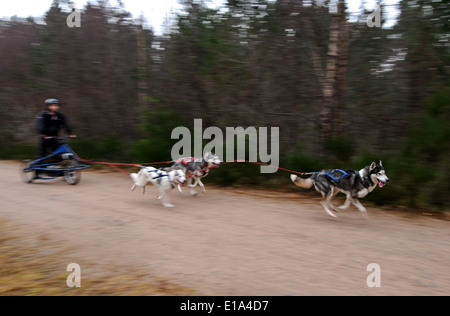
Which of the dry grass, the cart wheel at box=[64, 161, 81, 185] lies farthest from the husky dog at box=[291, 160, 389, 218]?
the cart wheel at box=[64, 161, 81, 185]

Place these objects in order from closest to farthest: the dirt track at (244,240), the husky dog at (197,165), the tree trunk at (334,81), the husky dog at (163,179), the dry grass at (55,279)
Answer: the dry grass at (55,279) → the dirt track at (244,240) → the husky dog at (163,179) → the husky dog at (197,165) → the tree trunk at (334,81)

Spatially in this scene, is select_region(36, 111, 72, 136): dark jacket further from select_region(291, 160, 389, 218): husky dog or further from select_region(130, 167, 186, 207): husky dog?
select_region(291, 160, 389, 218): husky dog

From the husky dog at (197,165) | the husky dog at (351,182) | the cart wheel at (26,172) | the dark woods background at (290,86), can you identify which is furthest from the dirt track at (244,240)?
the dark woods background at (290,86)

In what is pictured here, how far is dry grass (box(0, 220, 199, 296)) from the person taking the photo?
4797mm

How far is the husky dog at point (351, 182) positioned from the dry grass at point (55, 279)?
4515 millimetres

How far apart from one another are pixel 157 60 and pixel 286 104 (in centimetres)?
573

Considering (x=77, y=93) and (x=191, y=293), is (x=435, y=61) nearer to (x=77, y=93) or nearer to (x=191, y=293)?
(x=191, y=293)

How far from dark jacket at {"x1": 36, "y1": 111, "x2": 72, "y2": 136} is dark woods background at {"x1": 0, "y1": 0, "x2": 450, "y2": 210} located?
2722mm

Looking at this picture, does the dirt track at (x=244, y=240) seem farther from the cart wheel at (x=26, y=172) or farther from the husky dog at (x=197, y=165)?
the cart wheel at (x=26, y=172)

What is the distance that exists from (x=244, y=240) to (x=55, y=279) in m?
3.14

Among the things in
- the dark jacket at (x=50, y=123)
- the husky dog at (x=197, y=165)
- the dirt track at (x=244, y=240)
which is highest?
the dark jacket at (x=50, y=123)

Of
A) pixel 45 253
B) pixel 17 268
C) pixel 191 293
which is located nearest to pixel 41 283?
pixel 17 268

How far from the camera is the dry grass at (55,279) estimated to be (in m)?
4.80
